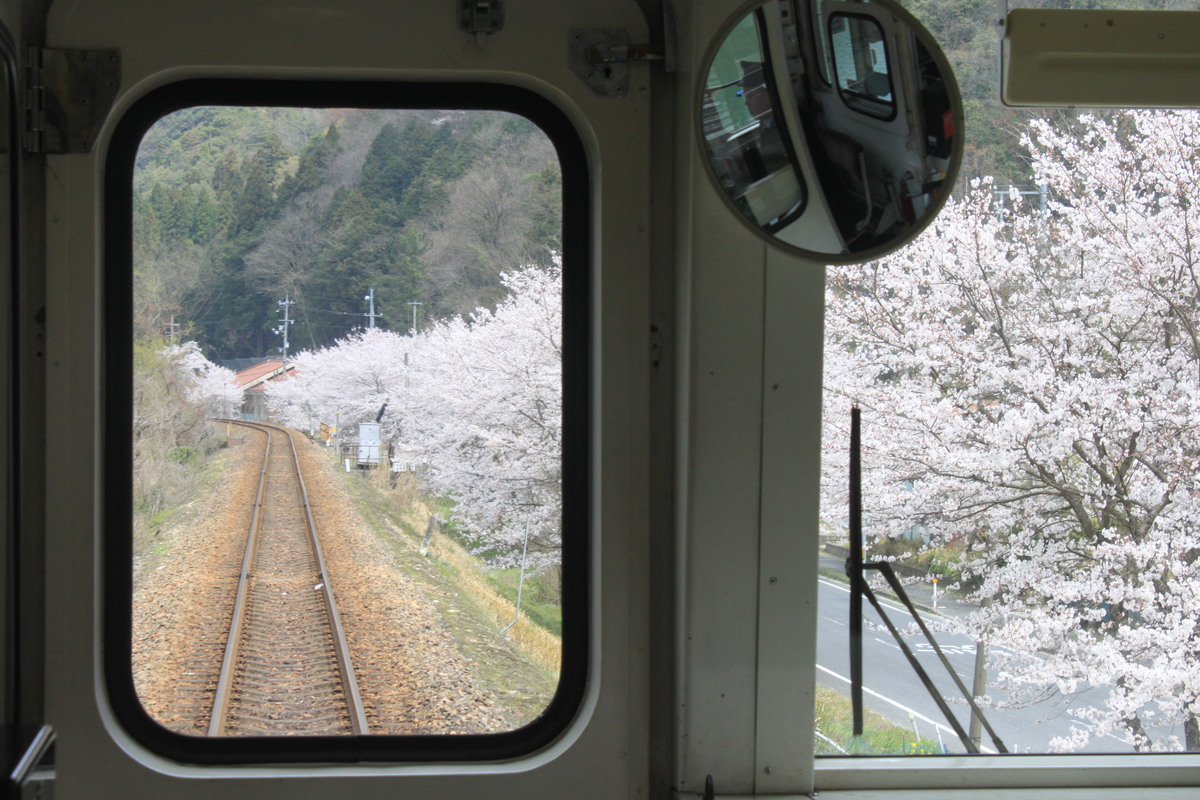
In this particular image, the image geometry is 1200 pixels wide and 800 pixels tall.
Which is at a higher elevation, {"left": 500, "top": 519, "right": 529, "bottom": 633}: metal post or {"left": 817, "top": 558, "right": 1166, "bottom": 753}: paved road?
{"left": 500, "top": 519, "right": 529, "bottom": 633}: metal post

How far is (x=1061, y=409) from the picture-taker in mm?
2262

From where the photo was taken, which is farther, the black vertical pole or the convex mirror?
the black vertical pole

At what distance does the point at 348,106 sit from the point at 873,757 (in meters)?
1.69

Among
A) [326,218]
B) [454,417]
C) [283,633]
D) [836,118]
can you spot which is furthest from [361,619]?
[836,118]

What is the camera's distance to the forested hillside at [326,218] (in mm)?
1611

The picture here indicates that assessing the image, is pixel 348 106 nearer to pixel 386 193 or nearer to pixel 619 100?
pixel 386 193

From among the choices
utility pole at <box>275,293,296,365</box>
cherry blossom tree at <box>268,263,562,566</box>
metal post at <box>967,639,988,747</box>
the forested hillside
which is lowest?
metal post at <box>967,639,988,747</box>

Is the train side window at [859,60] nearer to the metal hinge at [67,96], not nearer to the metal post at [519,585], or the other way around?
the metal post at [519,585]

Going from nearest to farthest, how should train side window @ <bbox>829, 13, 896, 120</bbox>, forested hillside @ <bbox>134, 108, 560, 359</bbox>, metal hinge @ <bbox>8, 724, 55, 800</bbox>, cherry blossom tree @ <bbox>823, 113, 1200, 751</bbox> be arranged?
1. metal hinge @ <bbox>8, 724, 55, 800</bbox>
2. train side window @ <bbox>829, 13, 896, 120</bbox>
3. forested hillside @ <bbox>134, 108, 560, 359</bbox>
4. cherry blossom tree @ <bbox>823, 113, 1200, 751</bbox>

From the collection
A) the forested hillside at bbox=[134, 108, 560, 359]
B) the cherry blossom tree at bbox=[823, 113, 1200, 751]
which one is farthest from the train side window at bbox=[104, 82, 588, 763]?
the cherry blossom tree at bbox=[823, 113, 1200, 751]

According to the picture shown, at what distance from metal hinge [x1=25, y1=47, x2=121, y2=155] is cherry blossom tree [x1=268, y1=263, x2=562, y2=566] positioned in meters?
0.55

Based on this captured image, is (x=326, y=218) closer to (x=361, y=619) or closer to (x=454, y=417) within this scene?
(x=454, y=417)

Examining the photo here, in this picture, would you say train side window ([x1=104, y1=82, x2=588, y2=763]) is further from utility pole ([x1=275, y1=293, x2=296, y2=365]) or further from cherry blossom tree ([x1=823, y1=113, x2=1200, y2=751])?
cherry blossom tree ([x1=823, y1=113, x2=1200, y2=751])

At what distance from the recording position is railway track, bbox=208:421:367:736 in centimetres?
163
